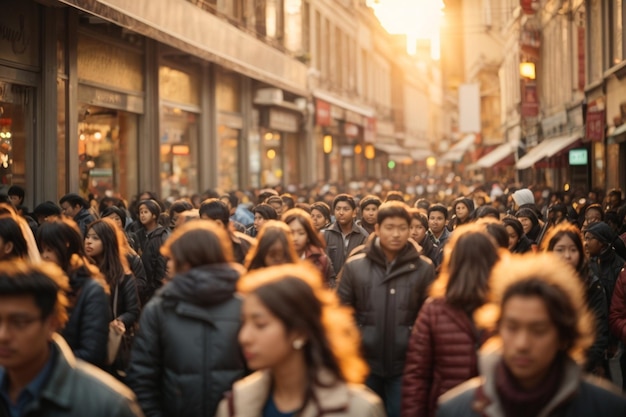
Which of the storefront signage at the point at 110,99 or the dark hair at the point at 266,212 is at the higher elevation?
the storefront signage at the point at 110,99

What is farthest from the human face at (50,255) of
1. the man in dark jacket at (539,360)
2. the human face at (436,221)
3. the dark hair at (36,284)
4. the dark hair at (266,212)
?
the human face at (436,221)

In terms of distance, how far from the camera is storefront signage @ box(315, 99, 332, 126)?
3931 centimetres

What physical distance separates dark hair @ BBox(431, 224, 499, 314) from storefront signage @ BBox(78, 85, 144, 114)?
13.7 metres

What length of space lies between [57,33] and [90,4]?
2.02m

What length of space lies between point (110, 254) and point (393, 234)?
6.96 ft

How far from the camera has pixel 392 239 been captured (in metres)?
7.24

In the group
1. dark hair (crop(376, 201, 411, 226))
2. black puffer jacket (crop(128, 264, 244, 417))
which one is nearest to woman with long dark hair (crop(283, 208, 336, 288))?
dark hair (crop(376, 201, 411, 226))

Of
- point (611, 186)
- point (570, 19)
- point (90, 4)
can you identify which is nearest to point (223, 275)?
point (90, 4)

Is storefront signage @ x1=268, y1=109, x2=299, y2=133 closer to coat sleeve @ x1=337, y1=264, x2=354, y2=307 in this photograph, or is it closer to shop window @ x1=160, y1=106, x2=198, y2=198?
shop window @ x1=160, y1=106, x2=198, y2=198

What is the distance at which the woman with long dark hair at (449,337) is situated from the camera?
5.47 meters

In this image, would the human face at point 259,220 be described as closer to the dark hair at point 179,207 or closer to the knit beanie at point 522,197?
the dark hair at point 179,207

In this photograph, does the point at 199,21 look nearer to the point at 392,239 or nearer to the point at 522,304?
the point at 392,239

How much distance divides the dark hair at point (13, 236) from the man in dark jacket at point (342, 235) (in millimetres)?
5197

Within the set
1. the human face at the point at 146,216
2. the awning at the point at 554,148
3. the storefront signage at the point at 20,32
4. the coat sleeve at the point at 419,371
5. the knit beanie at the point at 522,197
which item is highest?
the storefront signage at the point at 20,32
